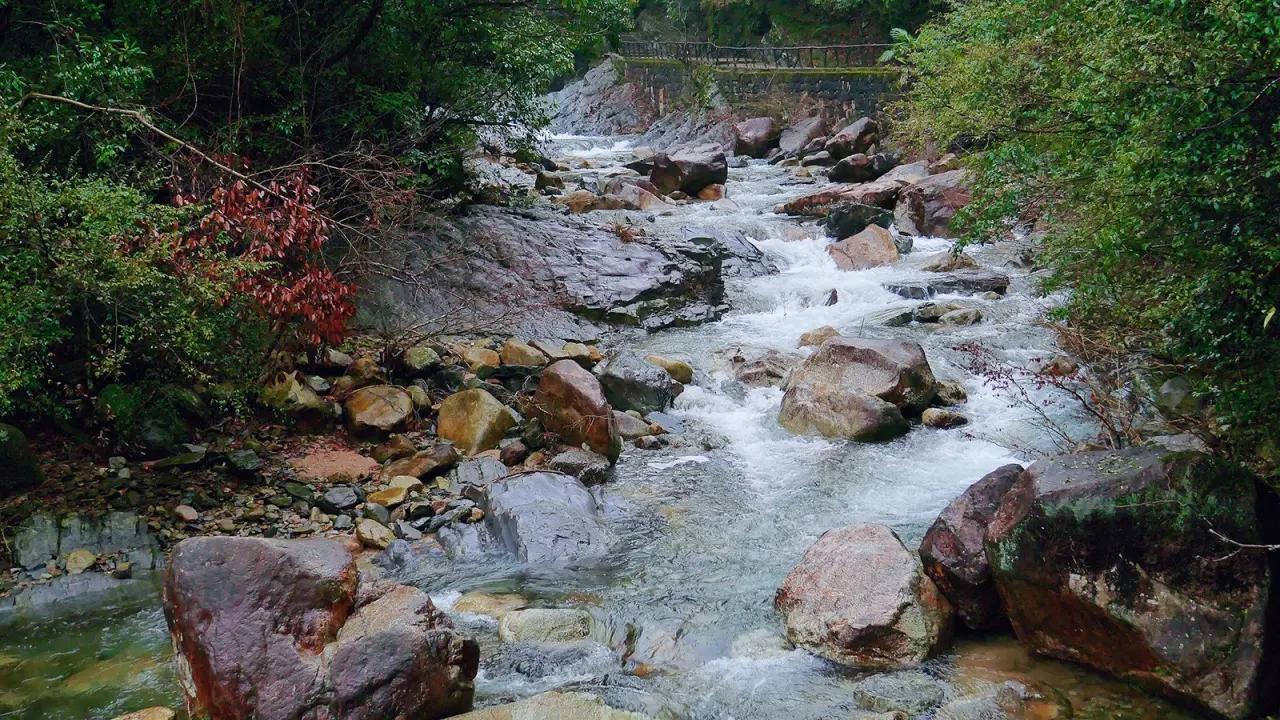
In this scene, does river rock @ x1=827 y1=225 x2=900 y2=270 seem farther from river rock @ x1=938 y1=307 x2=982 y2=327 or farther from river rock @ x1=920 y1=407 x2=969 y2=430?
river rock @ x1=920 y1=407 x2=969 y2=430

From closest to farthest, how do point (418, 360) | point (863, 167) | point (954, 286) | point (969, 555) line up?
point (969, 555) < point (418, 360) < point (954, 286) < point (863, 167)

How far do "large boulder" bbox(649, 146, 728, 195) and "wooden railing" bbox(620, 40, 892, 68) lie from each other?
10.5 m

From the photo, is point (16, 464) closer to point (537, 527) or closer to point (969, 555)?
point (537, 527)

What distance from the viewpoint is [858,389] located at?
10.5m

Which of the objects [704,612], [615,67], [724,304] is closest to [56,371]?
[704,612]

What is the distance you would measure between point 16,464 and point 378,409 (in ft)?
10.8

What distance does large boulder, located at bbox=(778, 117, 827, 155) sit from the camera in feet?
93.0

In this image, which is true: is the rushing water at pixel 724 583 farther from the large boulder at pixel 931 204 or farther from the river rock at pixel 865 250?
the large boulder at pixel 931 204

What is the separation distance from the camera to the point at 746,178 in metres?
25.7

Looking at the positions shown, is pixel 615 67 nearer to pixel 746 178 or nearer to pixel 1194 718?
pixel 746 178

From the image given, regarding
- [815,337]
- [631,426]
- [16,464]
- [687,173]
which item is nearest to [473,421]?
[631,426]

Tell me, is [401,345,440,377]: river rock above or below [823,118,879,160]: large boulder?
below

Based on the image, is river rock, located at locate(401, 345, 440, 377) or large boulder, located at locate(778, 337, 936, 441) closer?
large boulder, located at locate(778, 337, 936, 441)

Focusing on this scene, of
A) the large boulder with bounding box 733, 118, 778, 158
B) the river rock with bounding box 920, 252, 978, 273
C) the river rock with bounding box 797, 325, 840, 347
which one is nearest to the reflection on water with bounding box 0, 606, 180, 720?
the river rock with bounding box 797, 325, 840, 347
